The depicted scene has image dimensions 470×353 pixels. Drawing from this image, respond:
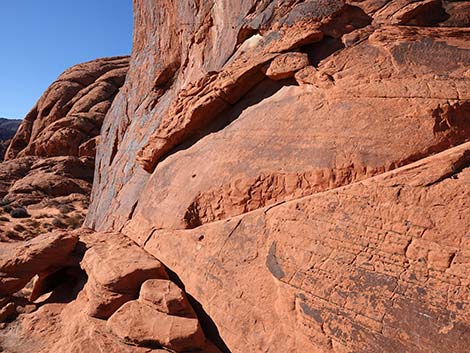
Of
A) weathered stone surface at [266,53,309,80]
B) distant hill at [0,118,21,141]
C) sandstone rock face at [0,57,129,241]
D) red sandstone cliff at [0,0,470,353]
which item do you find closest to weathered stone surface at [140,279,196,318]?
red sandstone cliff at [0,0,470,353]

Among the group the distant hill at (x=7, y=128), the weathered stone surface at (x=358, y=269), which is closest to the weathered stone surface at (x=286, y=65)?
the weathered stone surface at (x=358, y=269)

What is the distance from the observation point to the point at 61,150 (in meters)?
30.7

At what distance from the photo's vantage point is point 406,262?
13.4 feet

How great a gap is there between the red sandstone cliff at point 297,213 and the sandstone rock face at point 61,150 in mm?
16762

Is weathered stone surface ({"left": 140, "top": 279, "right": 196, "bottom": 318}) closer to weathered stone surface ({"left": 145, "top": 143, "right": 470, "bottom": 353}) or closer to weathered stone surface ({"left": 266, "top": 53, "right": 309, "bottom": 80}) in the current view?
weathered stone surface ({"left": 145, "top": 143, "right": 470, "bottom": 353})

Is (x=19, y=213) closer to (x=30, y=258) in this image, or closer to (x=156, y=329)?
(x=30, y=258)

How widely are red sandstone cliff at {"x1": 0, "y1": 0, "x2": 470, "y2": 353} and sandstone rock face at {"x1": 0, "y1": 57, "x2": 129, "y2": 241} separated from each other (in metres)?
Result: 16.8

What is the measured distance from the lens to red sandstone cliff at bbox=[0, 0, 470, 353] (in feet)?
13.5

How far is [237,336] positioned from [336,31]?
631 centimetres

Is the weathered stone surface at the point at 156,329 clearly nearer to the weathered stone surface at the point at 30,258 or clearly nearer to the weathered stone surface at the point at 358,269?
the weathered stone surface at the point at 358,269

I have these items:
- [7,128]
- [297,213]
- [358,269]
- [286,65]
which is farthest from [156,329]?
[7,128]

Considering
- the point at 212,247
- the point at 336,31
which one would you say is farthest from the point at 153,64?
the point at 212,247

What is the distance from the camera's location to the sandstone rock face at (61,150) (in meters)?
24.3

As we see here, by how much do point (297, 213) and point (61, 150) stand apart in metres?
31.4
